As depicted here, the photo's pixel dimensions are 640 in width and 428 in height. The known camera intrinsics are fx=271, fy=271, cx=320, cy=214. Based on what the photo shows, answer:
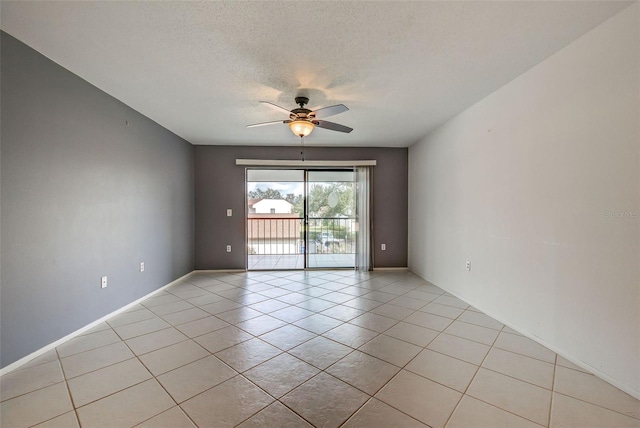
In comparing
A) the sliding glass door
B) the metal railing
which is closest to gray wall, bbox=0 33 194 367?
the metal railing

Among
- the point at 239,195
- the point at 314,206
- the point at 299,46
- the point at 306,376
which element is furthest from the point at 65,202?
the point at 314,206

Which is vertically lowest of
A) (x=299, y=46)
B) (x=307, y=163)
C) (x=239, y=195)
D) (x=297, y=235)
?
(x=297, y=235)

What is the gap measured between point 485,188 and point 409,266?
253 centimetres

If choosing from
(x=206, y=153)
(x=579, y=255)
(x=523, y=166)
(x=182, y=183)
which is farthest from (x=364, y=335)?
(x=206, y=153)

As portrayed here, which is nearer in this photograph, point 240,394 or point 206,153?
point 240,394

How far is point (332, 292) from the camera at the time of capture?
3885mm

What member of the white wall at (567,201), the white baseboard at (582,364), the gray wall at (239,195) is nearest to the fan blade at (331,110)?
the white wall at (567,201)

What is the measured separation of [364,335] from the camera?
252cm

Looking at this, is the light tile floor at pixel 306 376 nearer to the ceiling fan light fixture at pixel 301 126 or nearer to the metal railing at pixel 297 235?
the ceiling fan light fixture at pixel 301 126

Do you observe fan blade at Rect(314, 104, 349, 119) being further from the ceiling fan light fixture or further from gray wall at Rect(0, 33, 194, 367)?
gray wall at Rect(0, 33, 194, 367)

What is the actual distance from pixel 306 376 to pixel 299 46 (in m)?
2.42

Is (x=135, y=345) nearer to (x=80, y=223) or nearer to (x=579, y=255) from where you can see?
(x=80, y=223)

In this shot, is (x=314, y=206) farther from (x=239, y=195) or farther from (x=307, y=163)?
(x=239, y=195)

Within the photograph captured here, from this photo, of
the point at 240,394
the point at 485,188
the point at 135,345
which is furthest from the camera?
the point at 485,188
